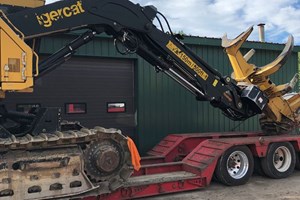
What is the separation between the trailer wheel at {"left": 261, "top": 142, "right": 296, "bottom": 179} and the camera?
9000 millimetres

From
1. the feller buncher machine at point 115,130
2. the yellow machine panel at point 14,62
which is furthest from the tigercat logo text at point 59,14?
the yellow machine panel at point 14,62

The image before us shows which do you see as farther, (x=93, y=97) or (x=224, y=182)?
(x=93, y=97)

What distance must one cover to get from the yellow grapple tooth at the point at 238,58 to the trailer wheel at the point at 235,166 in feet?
6.02

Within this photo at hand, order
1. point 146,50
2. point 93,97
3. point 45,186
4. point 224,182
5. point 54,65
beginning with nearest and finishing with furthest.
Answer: point 45,186 → point 54,65 → point 146,50 → point 224,182 → point 93,97

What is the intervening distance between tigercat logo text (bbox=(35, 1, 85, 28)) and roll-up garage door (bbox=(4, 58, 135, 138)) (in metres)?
3.82

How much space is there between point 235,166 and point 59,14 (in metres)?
4.97

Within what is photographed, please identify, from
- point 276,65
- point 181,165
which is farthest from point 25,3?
point 276,65

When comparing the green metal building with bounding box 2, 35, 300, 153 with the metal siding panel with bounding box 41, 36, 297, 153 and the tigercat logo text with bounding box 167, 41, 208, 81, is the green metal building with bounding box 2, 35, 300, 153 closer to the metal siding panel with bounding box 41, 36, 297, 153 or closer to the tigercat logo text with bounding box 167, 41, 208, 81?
the metal siding panel with bounding box 41, 36, 297, 153

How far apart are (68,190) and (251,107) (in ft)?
16.4

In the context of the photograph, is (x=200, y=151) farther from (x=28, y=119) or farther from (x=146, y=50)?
(x=28, y=119)

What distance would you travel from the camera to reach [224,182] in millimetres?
8312

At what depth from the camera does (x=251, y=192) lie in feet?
25.9

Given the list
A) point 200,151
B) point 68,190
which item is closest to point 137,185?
point 68,190

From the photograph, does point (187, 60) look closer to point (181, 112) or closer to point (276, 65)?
point (276, 65)
